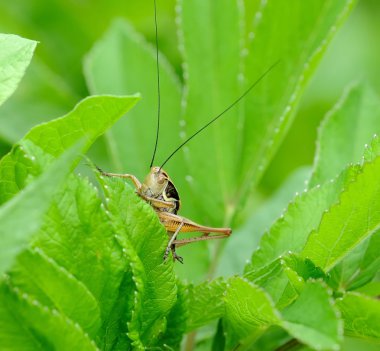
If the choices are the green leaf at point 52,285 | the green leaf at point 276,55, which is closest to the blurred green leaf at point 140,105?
the green leaf at point 276,55

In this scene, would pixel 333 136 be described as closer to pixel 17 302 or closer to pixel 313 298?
pixel 313 298

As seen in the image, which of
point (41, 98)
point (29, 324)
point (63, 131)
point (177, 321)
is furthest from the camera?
point (41, 98)

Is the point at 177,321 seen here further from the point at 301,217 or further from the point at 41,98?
the point at 41,98

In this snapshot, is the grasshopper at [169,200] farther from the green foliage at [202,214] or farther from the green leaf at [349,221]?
the green leaf at [349,221]

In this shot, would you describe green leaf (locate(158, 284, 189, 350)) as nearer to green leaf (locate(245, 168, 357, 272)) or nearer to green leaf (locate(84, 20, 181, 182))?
green leaf (locate(245, 168, 357, 272))

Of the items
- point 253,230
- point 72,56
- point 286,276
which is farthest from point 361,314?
point 72,56

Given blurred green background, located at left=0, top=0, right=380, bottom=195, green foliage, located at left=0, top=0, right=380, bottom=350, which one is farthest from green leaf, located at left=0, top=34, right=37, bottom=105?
blurred green background, located at left=0, top=0, right=380, bottom=195

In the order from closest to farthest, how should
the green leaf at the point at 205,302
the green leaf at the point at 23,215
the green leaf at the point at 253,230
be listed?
the green leaf at the point at 23,215 < the green leaf at the point at 205,302 < the green leaf at the point at 253,230
